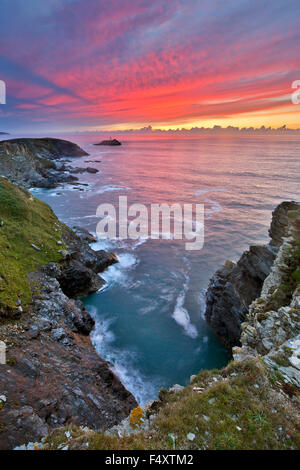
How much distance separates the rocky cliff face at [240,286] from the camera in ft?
66.3

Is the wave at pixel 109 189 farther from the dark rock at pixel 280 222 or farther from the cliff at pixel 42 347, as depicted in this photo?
the dark rock at pixel 280 222

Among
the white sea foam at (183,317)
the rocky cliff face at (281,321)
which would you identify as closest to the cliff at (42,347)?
the rocky cliff face at (281,321)

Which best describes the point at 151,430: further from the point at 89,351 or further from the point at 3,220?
the point at 3,220

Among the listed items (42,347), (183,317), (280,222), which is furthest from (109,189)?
(42,347)

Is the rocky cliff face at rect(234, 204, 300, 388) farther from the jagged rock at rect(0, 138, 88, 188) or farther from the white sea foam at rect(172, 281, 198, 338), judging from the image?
the jagged rock at rect(0, 138, 88, 188)

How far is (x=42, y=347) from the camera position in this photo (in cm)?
1251

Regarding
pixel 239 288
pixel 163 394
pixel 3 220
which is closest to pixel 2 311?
pixel 163 394

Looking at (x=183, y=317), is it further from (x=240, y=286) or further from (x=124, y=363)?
(x=124, y=363)

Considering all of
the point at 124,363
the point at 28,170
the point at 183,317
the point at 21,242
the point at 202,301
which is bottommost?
the point at 124,363

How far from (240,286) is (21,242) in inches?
846

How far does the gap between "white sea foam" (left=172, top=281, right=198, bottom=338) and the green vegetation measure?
1505 cm

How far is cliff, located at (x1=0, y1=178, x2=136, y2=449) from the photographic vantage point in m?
9.16

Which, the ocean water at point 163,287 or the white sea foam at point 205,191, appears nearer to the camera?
the ocean water at point 163,287

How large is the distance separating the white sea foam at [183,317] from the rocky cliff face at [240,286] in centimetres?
221
